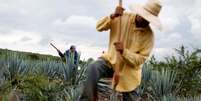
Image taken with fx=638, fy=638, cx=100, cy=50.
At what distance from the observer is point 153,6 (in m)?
7.84

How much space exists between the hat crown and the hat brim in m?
0.07

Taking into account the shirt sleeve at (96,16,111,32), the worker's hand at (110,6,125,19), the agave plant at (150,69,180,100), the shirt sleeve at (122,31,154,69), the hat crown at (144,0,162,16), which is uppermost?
the hat crown at (144,0,162,16)

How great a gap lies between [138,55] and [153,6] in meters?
0.68

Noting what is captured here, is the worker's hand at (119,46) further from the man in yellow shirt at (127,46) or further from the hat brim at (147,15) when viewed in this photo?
the hat brim at (147,15)

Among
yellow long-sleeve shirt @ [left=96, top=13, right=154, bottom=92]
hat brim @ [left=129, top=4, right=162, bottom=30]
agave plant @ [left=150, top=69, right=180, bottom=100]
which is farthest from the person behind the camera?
agave plant @ [left=150, top=69, right=180, bottom=100]

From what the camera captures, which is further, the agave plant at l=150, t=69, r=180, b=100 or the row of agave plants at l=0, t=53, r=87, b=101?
the agave plant at l=150, t=69, r=180, b=100

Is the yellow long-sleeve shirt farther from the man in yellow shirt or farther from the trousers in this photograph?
the trousers

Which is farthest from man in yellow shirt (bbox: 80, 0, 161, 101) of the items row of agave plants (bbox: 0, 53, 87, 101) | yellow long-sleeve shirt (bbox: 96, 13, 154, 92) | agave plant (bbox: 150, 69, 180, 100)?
agave plant (bbox: 150, 69, 180, 100)

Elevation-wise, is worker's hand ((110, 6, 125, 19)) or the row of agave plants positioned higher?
worker's hand ((110, 6, 125, 19))

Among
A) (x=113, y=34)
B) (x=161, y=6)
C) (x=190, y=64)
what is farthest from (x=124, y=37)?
(x=190, y=64)

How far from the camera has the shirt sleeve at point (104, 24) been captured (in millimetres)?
7723

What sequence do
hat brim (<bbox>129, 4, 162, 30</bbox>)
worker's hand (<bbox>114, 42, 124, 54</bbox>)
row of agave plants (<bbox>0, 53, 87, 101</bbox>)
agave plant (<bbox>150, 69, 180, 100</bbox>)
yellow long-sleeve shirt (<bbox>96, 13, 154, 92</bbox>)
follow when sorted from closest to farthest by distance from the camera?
worker's hand (<bbox>114, 42, 124, 54</bbox>)
hat brim (<bbox>129, 4, 162, 30</bbox>)
yellow long-sleeve shirt (<bbox>96, 13, 154, 92</bbox>)
row of agave plants (<bbox>0, 53, 87, 101</bbox>)
agave plant (<bbox>150, 69, 180, 100</bbox>)

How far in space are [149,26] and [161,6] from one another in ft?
1.23

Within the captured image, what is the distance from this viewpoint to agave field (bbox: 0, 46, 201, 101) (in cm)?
1204
